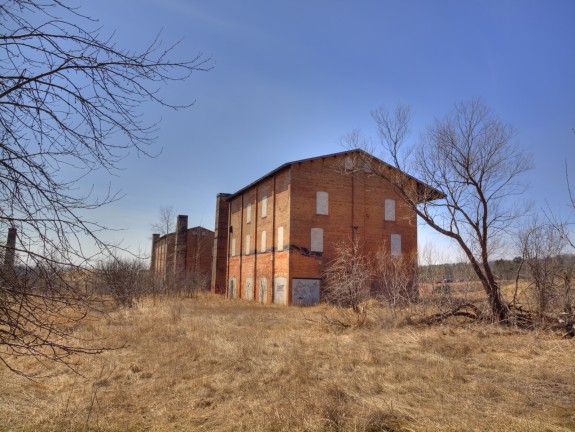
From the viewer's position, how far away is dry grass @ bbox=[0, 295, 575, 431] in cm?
554

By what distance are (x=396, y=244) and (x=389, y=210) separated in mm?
2375

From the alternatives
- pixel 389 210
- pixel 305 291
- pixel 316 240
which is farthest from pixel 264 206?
pixel 389 210

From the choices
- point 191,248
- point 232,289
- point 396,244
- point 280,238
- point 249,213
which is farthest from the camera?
point 191,248

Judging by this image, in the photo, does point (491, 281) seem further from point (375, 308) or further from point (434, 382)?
point (434, 382)

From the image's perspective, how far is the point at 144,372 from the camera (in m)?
8.27

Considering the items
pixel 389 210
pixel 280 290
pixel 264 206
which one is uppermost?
pixel 264 206

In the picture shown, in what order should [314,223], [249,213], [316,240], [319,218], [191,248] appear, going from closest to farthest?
[316,240]
[314,223]
[319,218]
[249,213]
[191,248]

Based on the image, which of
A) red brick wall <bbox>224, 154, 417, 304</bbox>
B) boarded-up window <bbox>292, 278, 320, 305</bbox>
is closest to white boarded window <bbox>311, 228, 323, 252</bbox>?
red brick wall <bbox>224, 154, 417, 304</bbox>

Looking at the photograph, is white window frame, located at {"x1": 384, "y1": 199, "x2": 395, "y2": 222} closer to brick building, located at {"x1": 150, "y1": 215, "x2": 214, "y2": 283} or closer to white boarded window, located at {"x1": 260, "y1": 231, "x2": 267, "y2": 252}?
white boarded window, located at {"x1": 260, "y1": 231, "x2": 267, "y2": 252}

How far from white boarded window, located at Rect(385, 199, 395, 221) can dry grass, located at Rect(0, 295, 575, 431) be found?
61.0 feet

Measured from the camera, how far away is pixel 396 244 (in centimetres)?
3055

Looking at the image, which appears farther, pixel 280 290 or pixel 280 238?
pixel 280 238

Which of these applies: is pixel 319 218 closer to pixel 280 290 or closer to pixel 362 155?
pixel 280 290

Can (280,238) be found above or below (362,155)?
below
